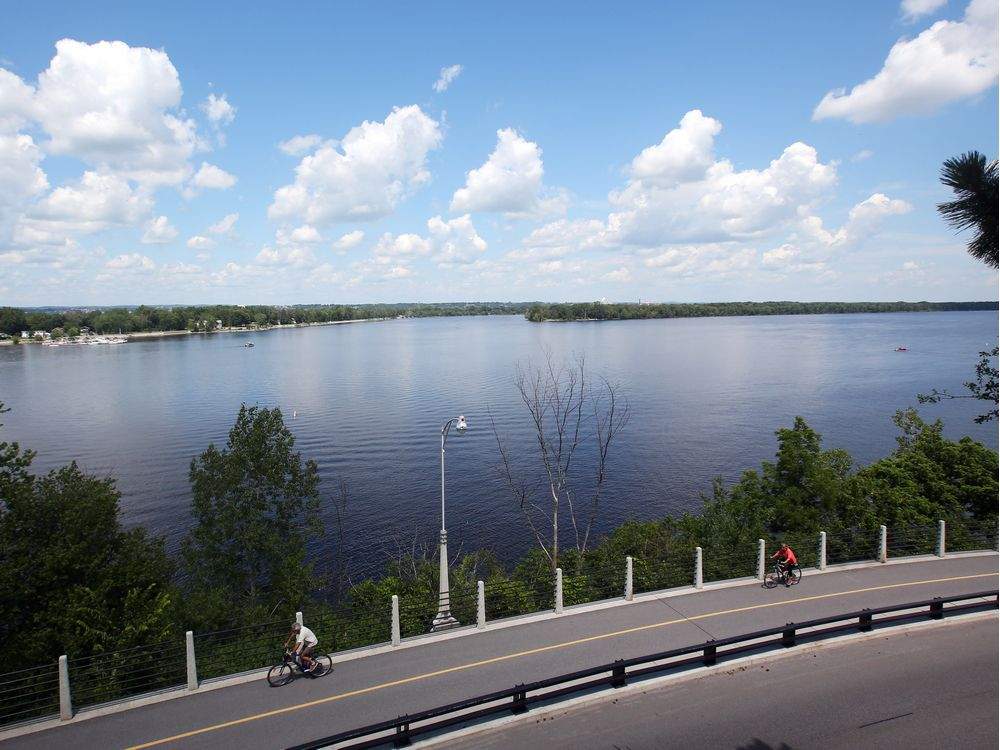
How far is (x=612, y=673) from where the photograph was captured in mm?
10586

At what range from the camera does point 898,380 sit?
74375 mm

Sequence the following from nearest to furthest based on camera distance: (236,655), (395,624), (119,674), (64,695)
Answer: (64,695)
(119,674)
(395,624)
(236,655)

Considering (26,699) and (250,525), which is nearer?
(26,699)

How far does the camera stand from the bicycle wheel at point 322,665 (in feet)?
36.9

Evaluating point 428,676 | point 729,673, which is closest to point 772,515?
point 729,673

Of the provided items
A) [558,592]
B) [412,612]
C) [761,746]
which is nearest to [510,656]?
[558,592]

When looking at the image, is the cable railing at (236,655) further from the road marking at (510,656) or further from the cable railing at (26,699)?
the cable railing at (26,699)

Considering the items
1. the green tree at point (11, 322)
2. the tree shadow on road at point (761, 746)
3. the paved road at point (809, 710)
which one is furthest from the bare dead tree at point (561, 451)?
the green tree at point (11, 322)

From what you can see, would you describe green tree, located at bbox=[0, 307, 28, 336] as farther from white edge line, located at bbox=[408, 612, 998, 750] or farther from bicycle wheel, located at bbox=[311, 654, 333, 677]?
white edge line, located at bbox=[408, 612, 998, 750]

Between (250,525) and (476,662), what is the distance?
14.7 meters

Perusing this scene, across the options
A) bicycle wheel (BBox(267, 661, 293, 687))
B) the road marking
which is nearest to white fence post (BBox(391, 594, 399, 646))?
the road marking

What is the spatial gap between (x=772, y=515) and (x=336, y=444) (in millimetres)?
34242

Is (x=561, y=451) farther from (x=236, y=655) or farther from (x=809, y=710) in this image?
(x=809, y=710)

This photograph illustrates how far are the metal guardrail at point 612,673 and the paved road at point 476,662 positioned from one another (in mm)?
532
